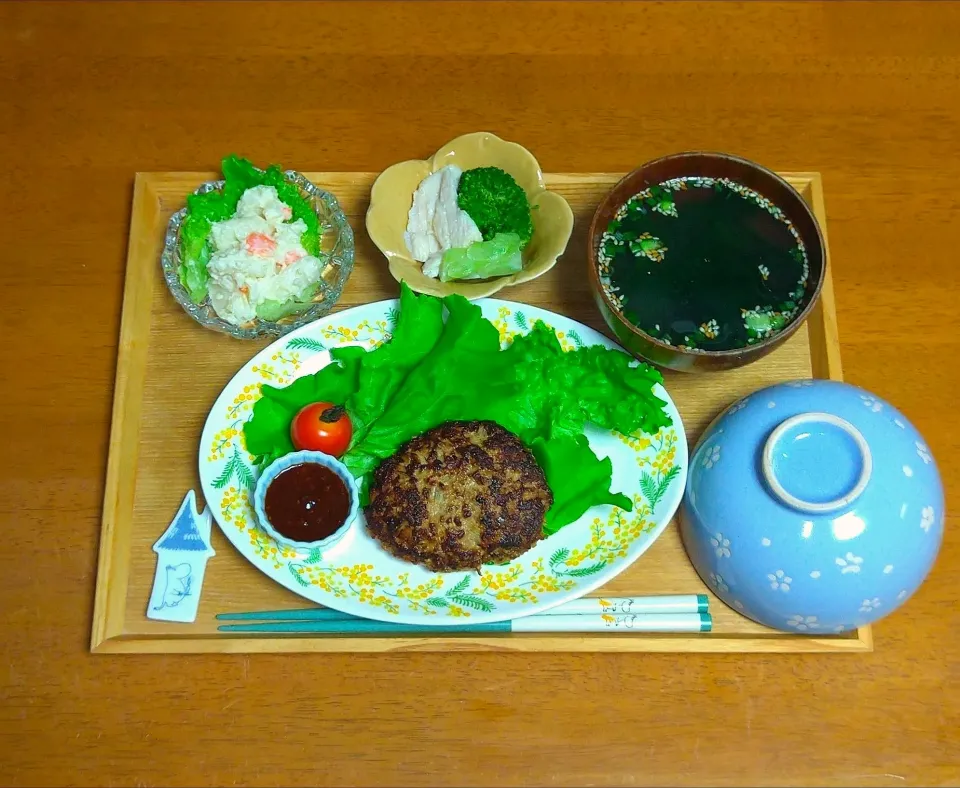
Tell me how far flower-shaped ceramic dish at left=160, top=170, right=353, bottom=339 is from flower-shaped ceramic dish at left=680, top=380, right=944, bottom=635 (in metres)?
1.02

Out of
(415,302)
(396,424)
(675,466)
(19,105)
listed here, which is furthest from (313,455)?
(19,105)

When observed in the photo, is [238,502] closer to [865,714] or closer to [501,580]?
[501,580]

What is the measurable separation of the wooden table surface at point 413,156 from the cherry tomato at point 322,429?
1.60ft

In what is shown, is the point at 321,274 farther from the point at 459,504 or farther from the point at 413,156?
the point at 459,504

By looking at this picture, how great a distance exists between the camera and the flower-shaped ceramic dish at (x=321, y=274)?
2.07 meters

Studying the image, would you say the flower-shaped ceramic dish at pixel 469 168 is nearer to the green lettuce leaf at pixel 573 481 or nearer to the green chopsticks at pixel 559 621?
the green lettuce leaf at pixel 573 481

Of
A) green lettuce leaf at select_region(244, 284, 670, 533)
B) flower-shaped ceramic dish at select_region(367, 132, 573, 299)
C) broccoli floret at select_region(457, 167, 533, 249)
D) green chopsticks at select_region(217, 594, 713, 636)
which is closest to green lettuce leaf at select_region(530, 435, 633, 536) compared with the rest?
green lettuce leaf at select_region(244, 284, 670, 533)

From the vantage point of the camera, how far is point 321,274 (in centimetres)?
216

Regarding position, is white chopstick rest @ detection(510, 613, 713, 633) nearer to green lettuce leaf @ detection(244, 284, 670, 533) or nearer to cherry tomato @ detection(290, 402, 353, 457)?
green lettuce leaf @ detection(244, 284, 670, 533)

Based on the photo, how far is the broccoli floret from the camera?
82.4 inches

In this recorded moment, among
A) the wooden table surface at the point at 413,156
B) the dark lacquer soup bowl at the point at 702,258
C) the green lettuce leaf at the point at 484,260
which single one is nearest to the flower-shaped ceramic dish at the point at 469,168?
the green lettuce leaf at the point at 484,260

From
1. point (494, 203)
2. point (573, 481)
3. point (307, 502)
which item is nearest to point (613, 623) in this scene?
point (573, 481)

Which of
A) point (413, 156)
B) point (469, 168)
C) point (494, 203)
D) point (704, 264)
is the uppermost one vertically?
point (413, 156)

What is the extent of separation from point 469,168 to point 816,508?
124 centimetres
